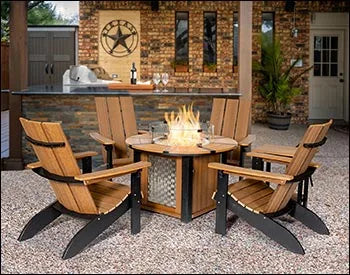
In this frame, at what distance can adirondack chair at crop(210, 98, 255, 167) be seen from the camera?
4344mm

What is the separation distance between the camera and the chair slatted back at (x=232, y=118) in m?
4.38

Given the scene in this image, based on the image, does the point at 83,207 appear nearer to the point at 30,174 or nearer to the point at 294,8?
the point at 30,174

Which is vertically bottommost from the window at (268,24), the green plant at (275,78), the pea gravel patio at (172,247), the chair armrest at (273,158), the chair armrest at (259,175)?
the pea gravel patio at (172,247)

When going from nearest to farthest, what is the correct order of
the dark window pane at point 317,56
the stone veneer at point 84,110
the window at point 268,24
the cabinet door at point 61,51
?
1. the stone veneer at point 84,110
2. the window at point 268,24
3. the dark window pane at point 317,56
4. the cabinet door at point 61,51

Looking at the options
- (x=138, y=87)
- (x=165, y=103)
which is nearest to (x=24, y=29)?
(x=138, y=87)

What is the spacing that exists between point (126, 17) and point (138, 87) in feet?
14.9

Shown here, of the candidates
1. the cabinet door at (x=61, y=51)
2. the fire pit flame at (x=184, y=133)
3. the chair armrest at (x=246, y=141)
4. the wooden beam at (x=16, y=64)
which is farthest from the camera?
the cabinet door at (x=61, y=51)

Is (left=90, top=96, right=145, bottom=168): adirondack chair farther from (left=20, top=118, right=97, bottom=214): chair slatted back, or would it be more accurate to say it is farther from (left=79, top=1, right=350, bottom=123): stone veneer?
(left=79, top=1, right=350, bottom=123): stone veneer

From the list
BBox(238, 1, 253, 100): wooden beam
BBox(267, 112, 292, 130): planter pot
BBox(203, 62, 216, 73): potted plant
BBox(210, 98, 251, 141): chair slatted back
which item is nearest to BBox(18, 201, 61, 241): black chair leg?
BBox(210, 98, 251, 141): chair slatted back

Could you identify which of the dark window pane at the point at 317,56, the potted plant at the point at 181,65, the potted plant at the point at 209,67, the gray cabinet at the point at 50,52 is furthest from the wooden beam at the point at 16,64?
the dark window pane at the point at 317,56

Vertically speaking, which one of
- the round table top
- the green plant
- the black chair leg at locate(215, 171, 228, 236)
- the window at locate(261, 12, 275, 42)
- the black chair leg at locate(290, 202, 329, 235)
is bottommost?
the black chair leg at locate(290, 202, 329, 235)

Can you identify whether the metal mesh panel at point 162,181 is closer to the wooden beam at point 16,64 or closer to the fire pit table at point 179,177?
the fire pit table at point 179,177

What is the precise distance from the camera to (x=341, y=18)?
32.8ft

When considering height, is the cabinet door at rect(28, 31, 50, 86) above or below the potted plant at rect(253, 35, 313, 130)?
above
